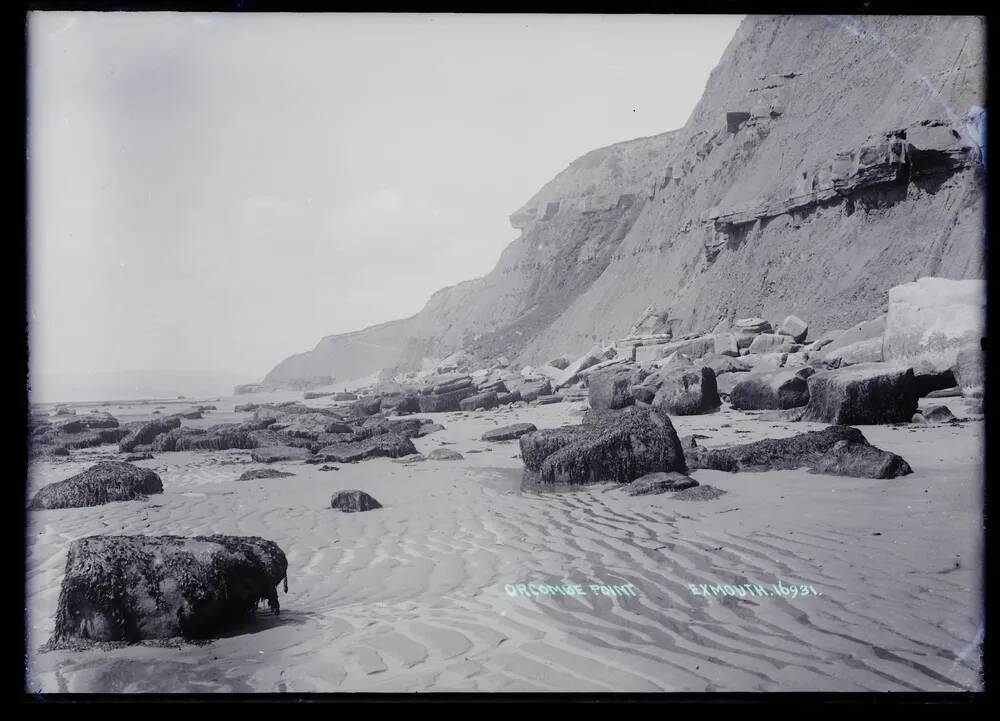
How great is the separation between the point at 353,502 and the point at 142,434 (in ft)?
4.89

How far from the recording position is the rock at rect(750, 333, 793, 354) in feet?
35.0

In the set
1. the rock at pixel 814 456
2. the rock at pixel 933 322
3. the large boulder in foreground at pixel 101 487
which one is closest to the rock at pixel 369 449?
the large boulder in foreground at pixel 101 487

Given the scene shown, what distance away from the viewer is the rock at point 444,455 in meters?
5.39

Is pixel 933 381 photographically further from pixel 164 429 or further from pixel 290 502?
pixel 164 429

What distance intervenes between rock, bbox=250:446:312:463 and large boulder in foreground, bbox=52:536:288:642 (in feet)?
6.78

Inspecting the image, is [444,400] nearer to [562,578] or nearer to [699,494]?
[699,494]

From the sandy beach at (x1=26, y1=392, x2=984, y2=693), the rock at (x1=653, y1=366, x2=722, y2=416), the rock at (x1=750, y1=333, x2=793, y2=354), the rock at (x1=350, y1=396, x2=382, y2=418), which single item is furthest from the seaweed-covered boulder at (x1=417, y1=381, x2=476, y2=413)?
the rock at (x1=750, y1=333, x2=793, y2=354)

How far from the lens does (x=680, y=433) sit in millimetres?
5539

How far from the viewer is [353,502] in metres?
4.42

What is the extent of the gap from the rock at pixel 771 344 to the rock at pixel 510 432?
6282 mm

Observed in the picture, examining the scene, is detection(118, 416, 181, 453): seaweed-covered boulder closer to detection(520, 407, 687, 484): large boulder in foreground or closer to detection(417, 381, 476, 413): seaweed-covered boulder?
detection(417, 381, 476, 413): seaweed-covered boulder

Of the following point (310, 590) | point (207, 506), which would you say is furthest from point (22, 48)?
point (310, 590)

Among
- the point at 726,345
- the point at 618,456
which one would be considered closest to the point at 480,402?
the point at 618,456

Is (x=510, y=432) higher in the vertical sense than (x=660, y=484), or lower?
higher
